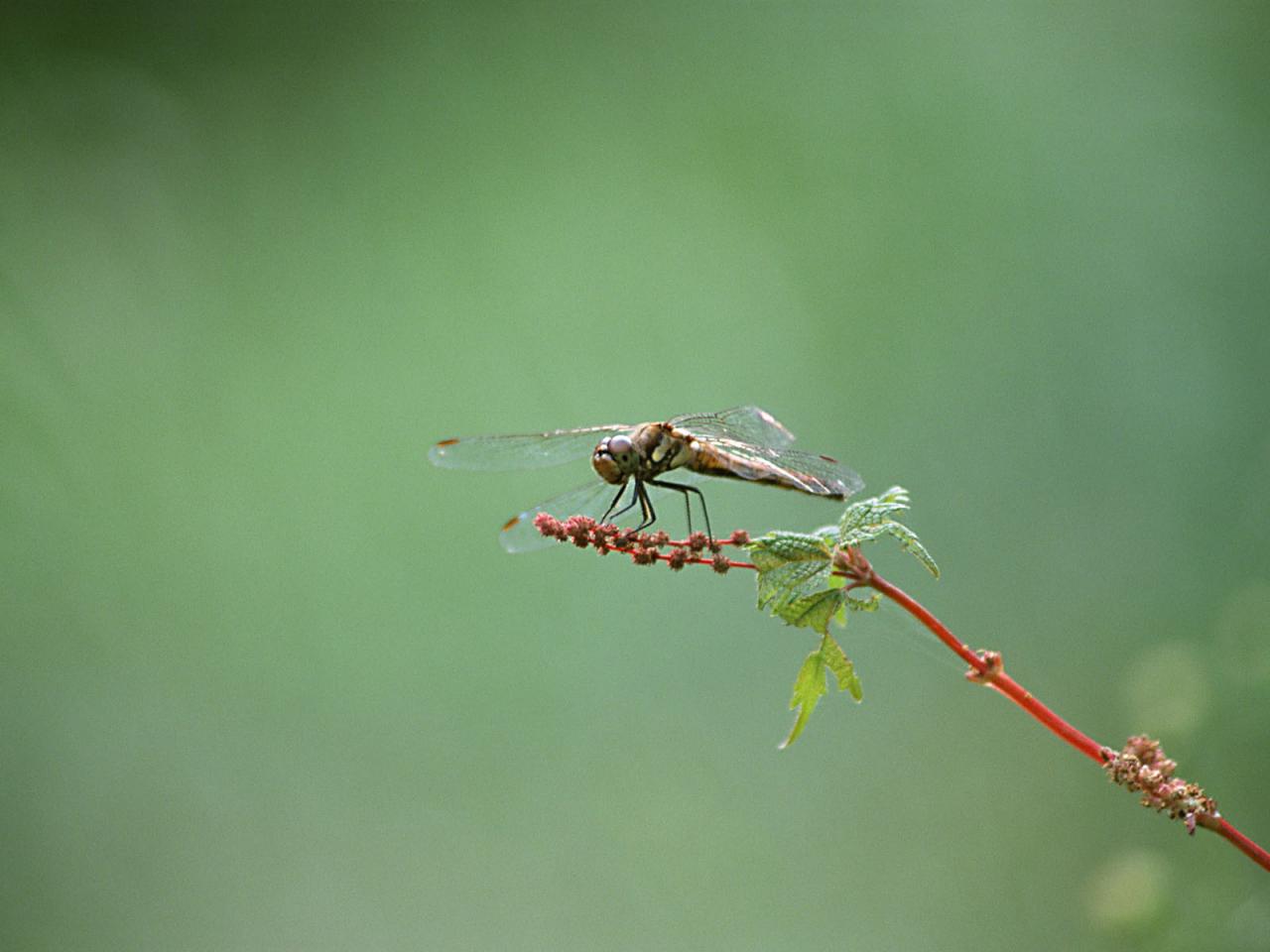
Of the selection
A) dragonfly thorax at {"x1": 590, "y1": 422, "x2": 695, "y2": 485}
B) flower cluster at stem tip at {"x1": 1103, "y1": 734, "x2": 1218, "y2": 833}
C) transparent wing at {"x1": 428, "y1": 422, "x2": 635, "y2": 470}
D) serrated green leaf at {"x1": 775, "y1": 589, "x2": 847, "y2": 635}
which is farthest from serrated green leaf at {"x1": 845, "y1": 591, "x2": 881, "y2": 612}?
transparent wing at {"x1": 428, "y1": 422, "x2": 635, "y2": 470}

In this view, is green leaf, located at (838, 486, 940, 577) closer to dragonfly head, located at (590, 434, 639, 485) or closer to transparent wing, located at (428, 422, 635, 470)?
dragonfly head, located at (590, 434, 639, 485)

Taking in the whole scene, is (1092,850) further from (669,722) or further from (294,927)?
(294,927)

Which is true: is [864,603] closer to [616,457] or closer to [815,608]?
Answer: [815,608]

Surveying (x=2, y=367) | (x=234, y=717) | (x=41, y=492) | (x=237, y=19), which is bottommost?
(x=234, y=717)

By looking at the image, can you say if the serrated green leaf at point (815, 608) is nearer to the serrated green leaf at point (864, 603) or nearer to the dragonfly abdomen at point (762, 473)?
the serrated green leaf at point (864, 603)

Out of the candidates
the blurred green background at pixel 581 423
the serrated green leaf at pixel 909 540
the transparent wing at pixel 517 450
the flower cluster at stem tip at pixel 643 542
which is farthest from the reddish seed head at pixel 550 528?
the blurred green background at pixel 581 423

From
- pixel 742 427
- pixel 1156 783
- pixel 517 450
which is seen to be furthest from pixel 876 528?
pixel 517 450

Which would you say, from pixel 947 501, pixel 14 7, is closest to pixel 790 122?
pixel 947 501
